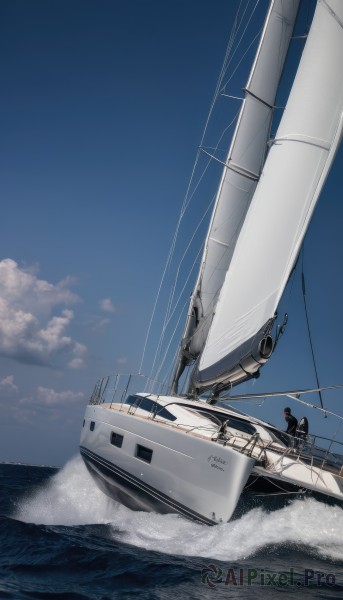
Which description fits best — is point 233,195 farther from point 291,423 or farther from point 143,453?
point 143,453

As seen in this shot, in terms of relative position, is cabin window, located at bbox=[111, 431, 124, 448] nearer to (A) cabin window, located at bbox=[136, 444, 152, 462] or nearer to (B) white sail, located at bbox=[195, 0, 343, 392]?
(A) cabin window, located at bbox=[136, 444, 152, 462]

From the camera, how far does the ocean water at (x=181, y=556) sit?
6332 mm

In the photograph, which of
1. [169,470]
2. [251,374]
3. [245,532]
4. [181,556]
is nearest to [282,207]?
[251,374]

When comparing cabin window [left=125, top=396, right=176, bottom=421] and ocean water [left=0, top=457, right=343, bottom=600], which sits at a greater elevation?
cabin window [left=125, top=396, right=176, bottom=421]

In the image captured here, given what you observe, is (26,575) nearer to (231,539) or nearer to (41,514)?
(231,539)

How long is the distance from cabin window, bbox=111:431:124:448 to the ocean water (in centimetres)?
114

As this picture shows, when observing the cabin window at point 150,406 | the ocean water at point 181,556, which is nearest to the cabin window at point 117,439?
the cabin window at point 150,406

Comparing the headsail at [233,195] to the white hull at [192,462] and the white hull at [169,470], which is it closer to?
the white hull at [192,462]

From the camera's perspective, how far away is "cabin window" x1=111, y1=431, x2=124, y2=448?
10602 millimetres

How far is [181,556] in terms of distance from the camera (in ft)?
25.0

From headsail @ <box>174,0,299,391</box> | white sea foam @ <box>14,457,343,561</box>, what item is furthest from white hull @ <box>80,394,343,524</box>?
headsail @ <box>174,0,299,391</box>

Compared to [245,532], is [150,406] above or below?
above

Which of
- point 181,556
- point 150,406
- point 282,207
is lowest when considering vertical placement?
point 181,556

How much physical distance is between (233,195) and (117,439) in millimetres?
6007
